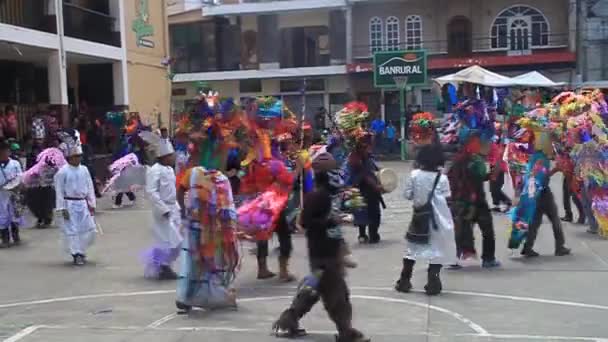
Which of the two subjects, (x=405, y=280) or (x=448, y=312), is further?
(x=405, y=280)

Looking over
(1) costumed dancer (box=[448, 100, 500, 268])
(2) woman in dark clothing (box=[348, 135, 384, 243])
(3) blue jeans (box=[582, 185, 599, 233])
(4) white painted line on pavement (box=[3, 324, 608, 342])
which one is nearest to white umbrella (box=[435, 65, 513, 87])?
(3) blue jeans (box=[582, 185, 599, 233])

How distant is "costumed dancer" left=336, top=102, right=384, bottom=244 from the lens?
1146cm

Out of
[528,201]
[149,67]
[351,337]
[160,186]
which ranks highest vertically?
[149,67]

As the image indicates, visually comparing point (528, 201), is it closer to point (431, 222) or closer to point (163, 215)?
point (431, 222)

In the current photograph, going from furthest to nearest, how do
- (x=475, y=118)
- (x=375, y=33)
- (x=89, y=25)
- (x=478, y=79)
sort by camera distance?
(x=375, y=33) < (x=89, y=25) < (x=478, y=79) < (x=475, y=118)

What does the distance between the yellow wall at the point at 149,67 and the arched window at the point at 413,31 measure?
12017 millimetres

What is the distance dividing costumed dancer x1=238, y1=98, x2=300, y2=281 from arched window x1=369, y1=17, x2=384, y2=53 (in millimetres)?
28161

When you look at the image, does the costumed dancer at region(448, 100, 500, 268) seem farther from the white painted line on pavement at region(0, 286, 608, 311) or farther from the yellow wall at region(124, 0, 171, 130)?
the yellow wall at region(124, 0, 171, 130)

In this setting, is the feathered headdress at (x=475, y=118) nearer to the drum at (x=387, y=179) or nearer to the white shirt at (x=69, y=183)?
Result: the drum at (x=387, y=179)

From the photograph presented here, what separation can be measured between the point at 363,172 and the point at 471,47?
25486 mm

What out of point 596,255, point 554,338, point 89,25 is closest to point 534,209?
point 596,255

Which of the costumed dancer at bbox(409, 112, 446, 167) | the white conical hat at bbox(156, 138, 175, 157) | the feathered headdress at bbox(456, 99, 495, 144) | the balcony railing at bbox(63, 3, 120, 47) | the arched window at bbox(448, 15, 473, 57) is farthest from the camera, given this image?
the arched window at bbox(448, 15, 473, 57)

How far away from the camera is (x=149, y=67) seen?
2805 centimetres

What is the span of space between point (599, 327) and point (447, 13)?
101 feet
